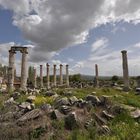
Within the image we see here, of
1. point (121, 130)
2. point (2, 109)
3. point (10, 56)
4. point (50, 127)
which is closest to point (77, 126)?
point (50, 127)

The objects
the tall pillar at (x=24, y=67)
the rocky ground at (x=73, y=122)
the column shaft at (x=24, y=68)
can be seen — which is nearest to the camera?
the rocky ground at (x=73, y=122)

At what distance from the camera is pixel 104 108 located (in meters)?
11.9

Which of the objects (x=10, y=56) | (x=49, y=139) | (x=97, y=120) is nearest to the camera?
(x=49, y=139)

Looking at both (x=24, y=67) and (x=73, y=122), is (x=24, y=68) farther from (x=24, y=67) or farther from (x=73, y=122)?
(x=73, y=122)

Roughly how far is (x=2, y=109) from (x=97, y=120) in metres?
4.14

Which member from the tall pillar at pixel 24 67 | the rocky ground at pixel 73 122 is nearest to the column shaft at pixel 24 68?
the tall pillar at pixel 24 67

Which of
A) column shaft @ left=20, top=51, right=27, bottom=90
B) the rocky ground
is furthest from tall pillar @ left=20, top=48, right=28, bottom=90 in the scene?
the rocky ground

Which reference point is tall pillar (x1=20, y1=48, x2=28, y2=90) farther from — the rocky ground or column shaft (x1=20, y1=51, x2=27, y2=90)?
the rocky ground

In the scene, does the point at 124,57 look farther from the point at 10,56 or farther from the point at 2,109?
the point at 2,109

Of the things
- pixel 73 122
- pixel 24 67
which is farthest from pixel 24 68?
pixel 73 122

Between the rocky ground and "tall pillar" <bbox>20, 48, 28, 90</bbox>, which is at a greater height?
"tall pillar" <bbox>20, 48, 28, 90</bbox>

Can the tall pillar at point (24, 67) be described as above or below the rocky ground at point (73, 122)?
above

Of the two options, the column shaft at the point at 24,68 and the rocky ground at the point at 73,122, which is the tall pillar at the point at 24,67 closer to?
the column shaft at the point at 24,68

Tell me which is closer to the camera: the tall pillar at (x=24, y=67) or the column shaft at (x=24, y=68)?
the tall pillar at (x=24, y=67)
